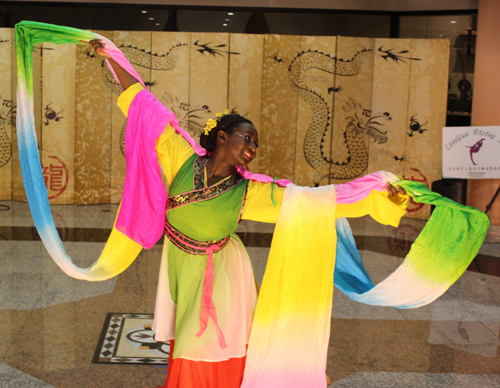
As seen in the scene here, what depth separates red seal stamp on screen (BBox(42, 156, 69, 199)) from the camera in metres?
6.92

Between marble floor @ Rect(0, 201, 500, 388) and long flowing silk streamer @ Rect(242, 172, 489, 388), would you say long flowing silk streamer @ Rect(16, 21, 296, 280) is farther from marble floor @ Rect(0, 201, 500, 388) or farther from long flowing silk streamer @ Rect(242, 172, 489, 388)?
marble floor @ Rect(0, 201, 500, 388)

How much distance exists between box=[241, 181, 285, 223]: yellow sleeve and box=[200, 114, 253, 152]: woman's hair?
0.23 metres

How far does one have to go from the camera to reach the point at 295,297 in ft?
6.78

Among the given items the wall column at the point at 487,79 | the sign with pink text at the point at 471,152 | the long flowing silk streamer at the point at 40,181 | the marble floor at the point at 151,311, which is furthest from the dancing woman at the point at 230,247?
the wall column at the point at 487,79

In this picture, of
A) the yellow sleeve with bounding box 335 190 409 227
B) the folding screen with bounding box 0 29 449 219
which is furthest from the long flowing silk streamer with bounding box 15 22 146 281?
the folding screen with bounding box 0 29 449 219

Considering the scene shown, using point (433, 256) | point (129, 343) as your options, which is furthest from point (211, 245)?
point (129, 343)

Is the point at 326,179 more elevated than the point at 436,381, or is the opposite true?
the point at 326,179

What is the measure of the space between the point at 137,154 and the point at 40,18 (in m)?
5.68

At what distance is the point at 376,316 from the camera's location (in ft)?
11.5

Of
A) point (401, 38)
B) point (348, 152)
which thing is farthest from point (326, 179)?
point (401, 38)

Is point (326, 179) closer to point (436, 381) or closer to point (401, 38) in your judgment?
point (401, 38)

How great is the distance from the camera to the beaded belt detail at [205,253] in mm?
2048

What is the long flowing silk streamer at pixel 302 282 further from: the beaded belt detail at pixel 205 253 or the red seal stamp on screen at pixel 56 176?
the red seal stamp on screen at pixel 56 176

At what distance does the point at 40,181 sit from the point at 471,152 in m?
4.76
